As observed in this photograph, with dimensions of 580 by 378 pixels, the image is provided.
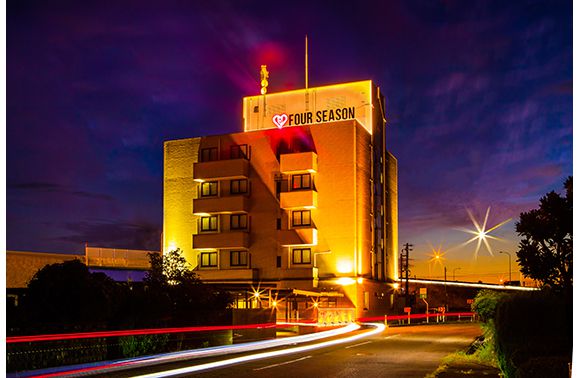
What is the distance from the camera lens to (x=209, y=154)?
69250mm

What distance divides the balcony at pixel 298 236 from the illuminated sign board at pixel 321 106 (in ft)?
37.1

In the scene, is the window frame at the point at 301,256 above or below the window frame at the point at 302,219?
below

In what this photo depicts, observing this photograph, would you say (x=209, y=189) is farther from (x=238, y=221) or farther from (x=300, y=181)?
(x=300, y=181)

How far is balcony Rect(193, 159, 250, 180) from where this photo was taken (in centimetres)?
6562

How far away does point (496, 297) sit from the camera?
63.6 feet

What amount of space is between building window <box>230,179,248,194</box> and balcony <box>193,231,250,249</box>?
163 inches

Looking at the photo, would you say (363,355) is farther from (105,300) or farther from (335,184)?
(335,184)

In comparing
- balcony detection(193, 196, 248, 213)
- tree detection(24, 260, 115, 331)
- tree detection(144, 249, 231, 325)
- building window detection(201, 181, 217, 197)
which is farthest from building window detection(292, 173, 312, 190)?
tree detection(24, 260, 115, 331)

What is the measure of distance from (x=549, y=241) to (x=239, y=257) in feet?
177

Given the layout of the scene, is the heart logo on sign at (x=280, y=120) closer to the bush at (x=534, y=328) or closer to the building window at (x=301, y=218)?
the building window at (x=301, y=218)

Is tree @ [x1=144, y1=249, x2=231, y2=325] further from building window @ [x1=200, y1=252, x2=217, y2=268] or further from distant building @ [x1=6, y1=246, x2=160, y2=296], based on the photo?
building window @ [x1=200, y1=252, x2=217, y2=268]

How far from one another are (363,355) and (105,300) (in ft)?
30.1

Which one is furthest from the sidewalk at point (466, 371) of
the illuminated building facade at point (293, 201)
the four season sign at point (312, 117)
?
the four season sign at point (312, 117)

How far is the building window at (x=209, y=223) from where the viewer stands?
222 ft
